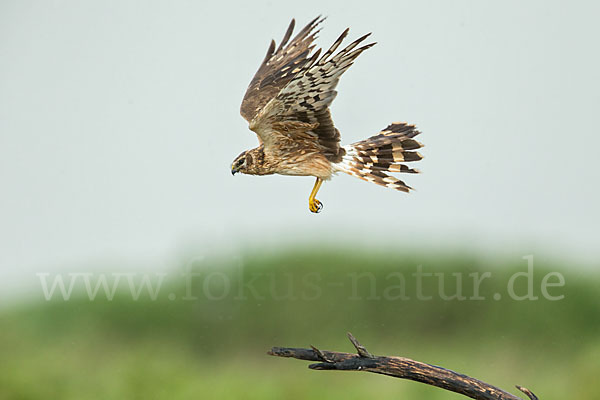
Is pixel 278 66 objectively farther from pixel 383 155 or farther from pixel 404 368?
pixel 404 368

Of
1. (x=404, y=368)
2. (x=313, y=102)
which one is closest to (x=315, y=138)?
(x=313, y=102)

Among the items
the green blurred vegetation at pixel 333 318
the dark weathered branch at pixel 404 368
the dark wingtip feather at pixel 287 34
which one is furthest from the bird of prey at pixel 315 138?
the green blurred vegetation at pixel 333 318

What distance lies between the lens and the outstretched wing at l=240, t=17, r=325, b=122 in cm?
527

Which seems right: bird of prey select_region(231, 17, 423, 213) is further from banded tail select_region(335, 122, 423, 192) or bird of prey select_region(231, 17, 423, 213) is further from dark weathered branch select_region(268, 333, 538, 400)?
dark weathered branch select_region(268, 333, 538, 400)

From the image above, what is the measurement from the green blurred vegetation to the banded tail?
854 centimetres

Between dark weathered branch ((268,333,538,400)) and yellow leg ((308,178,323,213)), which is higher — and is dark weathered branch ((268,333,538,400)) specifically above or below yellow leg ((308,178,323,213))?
below

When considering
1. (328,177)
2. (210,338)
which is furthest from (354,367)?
(210,338)

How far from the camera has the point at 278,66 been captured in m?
5.45

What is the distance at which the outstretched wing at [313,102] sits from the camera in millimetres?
4109

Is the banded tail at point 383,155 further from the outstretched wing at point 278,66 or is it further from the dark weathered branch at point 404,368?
the dark weathered branch at point 404,368

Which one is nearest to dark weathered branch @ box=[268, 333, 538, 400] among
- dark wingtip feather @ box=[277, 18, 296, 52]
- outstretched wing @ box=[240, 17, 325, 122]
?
outstretched wing @ box=[240, 17, 325, 122]

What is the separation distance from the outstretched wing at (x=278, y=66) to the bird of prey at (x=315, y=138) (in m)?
0.02

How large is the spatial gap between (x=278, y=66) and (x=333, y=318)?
9.05 meters

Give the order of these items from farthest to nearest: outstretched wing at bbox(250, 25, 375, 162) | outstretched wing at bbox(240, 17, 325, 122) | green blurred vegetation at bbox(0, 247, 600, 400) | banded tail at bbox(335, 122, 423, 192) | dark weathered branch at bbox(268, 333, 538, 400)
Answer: green blurred vegetation at bbox(0, 247, 600, 400), outstretched wing at bbox(240, 17, 325, 122), banded tail at bbox(335, 122, 423, 192), outstretched wing at bbox(250, 25, 375, 162), dark weathered branch at bbox(268, 333, 538, 400)
